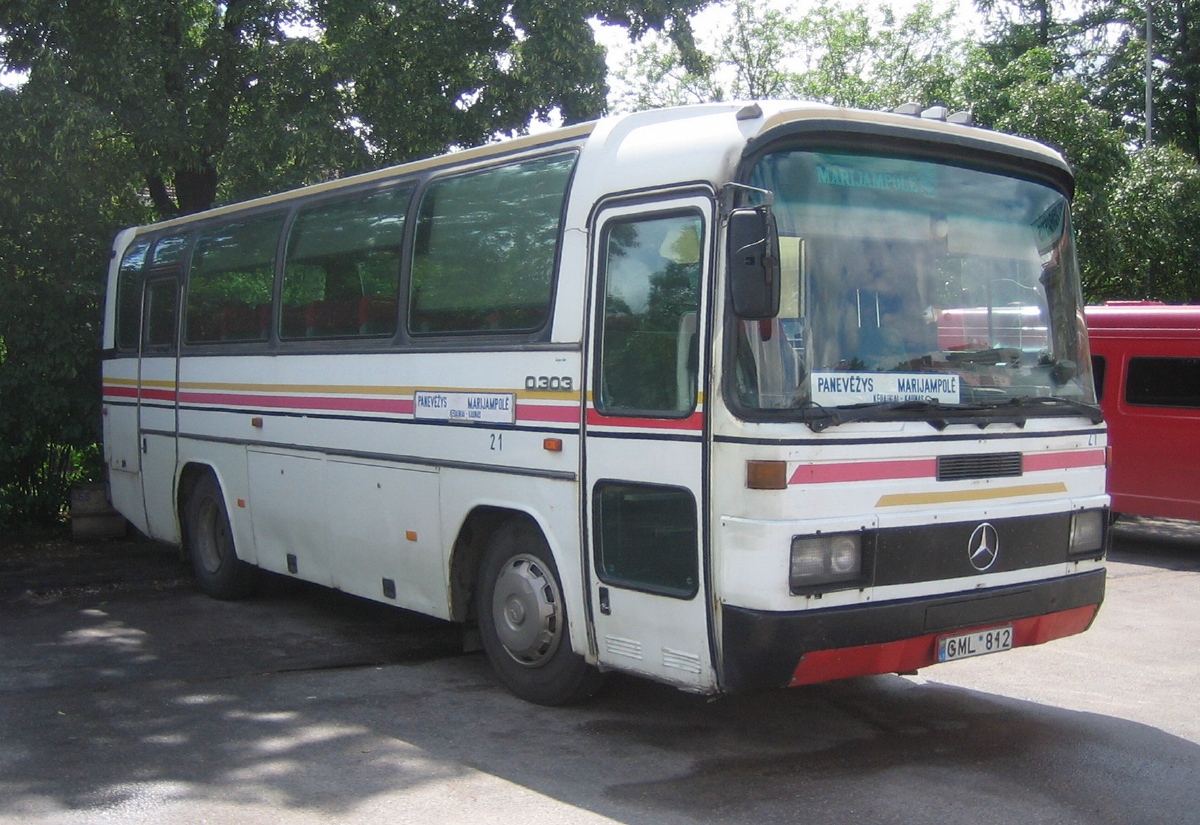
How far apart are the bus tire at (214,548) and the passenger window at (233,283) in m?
1.22

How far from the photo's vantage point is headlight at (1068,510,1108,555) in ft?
21.2

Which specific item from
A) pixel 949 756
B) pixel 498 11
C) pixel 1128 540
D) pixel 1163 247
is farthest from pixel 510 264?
pixel 1163 247

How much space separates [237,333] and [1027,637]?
625 cm

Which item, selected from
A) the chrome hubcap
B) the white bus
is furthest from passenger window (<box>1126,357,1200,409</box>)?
the chrome hubcap

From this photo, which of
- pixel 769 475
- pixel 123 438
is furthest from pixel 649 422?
pixel 123 438

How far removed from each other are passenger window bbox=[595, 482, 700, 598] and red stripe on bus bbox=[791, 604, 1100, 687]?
614 millimetres

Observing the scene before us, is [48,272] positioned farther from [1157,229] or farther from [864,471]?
[1157,229]

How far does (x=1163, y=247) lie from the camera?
20.3m

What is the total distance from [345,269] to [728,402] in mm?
3842

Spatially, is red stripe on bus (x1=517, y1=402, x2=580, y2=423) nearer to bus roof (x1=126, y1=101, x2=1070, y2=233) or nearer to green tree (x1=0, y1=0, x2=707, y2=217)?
bus roof (x1=126, y1=101, x2=1070, y2=233)

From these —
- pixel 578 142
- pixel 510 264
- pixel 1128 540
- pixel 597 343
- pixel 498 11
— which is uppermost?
pixel 498 11

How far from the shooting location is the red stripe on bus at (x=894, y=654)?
220 inches

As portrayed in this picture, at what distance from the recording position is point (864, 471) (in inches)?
222

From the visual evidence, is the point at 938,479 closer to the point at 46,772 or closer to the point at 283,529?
the point at 46,772
